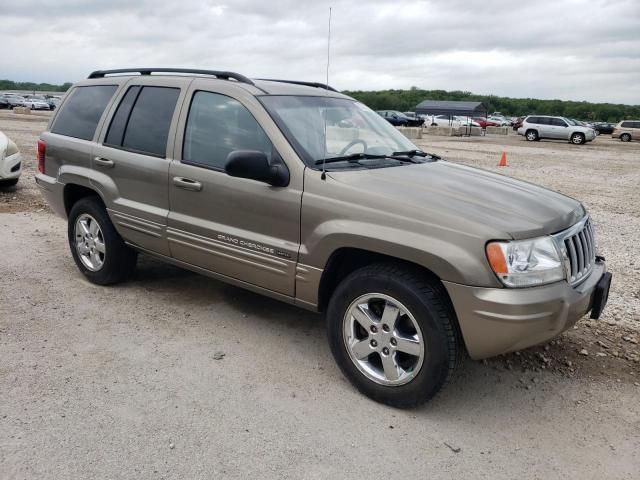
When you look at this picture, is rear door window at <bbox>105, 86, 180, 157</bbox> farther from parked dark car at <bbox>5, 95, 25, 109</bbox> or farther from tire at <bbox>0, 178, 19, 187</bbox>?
parked dark car at <bbox>5, 95, 25, 109</bbox>

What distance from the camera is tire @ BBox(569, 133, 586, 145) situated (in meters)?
34.7

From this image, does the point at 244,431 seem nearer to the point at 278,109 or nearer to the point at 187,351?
the point at 187,351

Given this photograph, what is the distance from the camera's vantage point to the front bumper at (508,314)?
2.89 m

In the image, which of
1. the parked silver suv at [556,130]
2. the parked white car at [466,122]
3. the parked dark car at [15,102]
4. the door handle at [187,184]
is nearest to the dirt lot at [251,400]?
the door handle at [187,184]

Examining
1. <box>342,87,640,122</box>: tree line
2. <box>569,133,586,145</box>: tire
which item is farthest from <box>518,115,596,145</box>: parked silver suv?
<box>342,87,640,122</box>: tree line

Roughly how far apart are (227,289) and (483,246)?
2.84 meters

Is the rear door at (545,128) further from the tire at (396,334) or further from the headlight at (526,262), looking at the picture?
the tire at (396,334)

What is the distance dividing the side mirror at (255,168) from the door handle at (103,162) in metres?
1.64

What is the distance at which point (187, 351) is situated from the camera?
3.93 metres

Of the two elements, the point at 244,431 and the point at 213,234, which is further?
the point at 213,234

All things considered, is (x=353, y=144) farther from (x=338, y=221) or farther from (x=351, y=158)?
(x=338, y=221)

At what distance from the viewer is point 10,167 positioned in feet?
29.6

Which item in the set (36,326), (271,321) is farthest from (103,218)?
(271,321)

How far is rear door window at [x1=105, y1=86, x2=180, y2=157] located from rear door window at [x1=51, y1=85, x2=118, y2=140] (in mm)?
288
